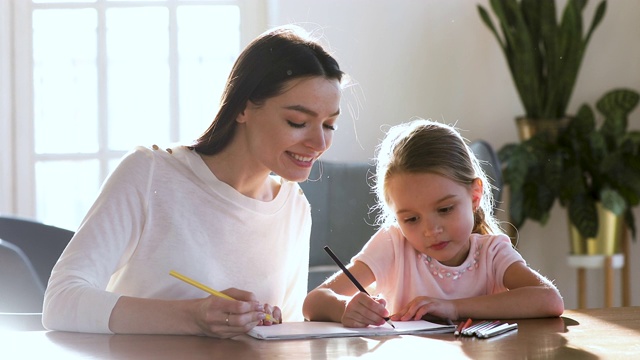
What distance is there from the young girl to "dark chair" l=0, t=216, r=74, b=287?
1.35m

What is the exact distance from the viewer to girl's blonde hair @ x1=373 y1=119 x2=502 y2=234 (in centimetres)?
177

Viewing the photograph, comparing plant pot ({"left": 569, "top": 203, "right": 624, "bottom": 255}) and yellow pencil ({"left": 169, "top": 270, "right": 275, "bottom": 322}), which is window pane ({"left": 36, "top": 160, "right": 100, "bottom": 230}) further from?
yellow pencil ({"left": 169, "top": 270, "right": 275, "bottom": 322})

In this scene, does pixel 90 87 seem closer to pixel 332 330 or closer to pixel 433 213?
pixel 433 213

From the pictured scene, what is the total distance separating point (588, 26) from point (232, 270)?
11.1 ft

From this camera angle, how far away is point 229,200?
1.88 metres

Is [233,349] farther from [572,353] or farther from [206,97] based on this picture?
[206,97]

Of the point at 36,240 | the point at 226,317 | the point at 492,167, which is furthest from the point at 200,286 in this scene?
the point at 492,167

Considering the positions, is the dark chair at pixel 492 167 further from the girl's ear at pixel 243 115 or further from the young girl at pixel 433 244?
the girl's ear at pixel 243 115

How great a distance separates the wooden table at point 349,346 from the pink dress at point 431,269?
0.94ft

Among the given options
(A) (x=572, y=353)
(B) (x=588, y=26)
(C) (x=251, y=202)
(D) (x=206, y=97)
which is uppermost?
(B) (x=588, y=26)

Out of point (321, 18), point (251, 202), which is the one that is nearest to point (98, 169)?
point (321, 18)

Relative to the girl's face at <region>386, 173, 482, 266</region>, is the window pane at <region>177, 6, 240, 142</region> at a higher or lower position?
higher

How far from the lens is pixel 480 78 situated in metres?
4.80

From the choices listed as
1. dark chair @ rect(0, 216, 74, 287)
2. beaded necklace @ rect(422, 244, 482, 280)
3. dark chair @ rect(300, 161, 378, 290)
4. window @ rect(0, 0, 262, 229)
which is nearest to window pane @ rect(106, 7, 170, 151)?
window @ rect(0, 0, 262, 229)
